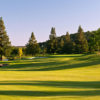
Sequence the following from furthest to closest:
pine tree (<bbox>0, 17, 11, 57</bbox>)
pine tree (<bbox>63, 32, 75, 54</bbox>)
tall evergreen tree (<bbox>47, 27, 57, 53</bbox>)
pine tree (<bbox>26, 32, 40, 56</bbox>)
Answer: tall evergreen tree (<bbox>47, 27, 57, 53</bbox>) → pine tree (<bbox>63, 32, 75, 54</bbox>) → pine tree (<bbox>26, 32, 40, 56</bbox>) → pine tree (<bbox>0, 17, 11, 57</bbox>)

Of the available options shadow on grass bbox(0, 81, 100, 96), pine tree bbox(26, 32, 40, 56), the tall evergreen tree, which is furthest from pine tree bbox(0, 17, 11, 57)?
shadow on grass bbox(0, 81, 100, 96)

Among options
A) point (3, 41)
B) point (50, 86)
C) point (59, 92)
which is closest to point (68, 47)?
point (3, 41)

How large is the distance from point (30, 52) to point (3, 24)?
60.8 ft

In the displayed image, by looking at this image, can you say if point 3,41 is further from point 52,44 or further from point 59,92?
point 59,92

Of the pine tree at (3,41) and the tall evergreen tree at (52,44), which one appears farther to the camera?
the tall evergreen tree at (52,44)

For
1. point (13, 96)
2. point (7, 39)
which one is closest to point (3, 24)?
point (7, 39)

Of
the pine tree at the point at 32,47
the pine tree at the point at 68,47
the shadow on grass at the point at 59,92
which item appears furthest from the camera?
the pine tree at the point at 68,47

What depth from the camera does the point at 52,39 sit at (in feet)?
232

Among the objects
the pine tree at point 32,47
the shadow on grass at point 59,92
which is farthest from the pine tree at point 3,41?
the shadow on grass at point 59,92

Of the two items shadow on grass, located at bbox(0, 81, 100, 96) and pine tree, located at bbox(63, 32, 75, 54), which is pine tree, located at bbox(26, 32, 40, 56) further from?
shadow on grass, located at bbox(0, 81, 100, 96)

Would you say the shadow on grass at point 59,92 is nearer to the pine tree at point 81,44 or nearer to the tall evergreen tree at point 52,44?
the pine tree at point 81,44

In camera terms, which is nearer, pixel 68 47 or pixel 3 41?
pixel 3 41

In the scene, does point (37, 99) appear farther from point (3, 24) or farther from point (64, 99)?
point (3, 24)

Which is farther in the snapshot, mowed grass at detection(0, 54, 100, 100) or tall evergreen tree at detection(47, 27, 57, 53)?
tall evergreen tree at detection(47, 27, 57, 53)
